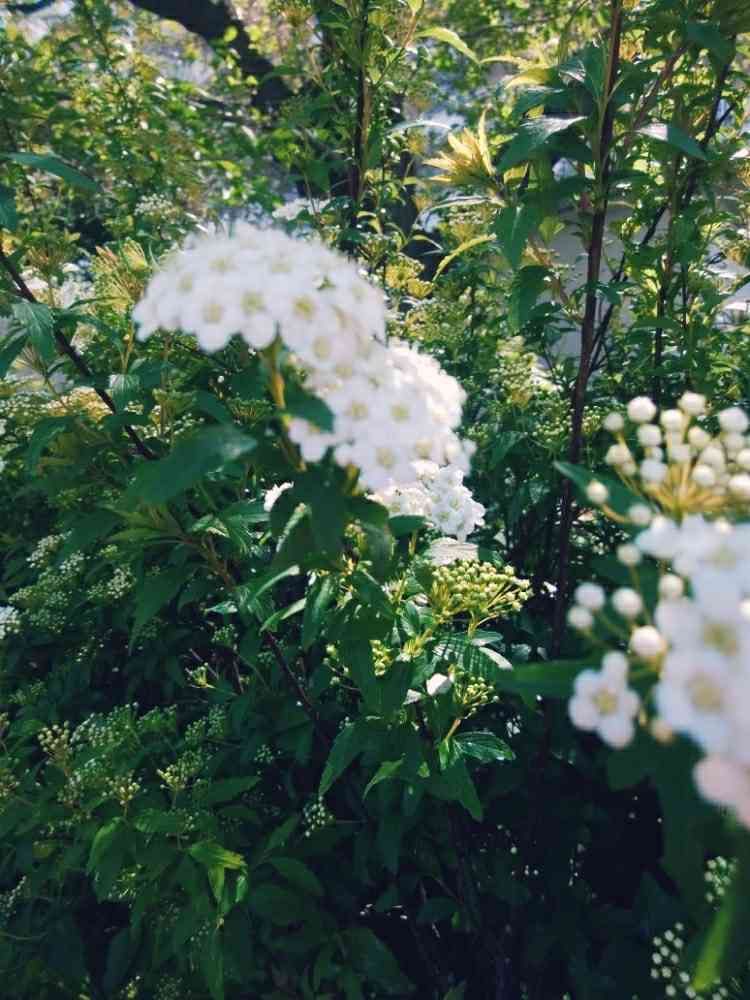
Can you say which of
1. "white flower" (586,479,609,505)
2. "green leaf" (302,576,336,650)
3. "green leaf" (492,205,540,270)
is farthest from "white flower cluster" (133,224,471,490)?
"green leaf" (492,205,540,270)

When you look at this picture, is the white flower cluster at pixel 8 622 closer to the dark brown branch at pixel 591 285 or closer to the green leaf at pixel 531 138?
the dark brown branch at pixel 591 285

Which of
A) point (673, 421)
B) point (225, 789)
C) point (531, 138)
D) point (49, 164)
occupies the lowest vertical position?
point (225, 789)

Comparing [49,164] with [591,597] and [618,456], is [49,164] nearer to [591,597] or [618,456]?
[618,456]

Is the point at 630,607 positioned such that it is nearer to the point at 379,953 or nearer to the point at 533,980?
the point at 379,953

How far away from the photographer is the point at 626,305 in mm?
4465

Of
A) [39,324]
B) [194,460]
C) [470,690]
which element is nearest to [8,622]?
[39,324]

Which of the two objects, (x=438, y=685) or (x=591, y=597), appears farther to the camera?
(x=438, y=685)

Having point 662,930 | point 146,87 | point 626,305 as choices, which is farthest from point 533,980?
point 146,87

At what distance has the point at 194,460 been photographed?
109 centimetres

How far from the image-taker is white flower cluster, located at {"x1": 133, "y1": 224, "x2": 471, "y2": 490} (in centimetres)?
112

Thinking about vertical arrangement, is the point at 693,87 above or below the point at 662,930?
above

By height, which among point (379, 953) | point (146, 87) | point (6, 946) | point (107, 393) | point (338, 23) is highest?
point (146, 87)

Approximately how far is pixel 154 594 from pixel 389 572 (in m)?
0.66

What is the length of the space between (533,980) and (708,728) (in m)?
1.98
